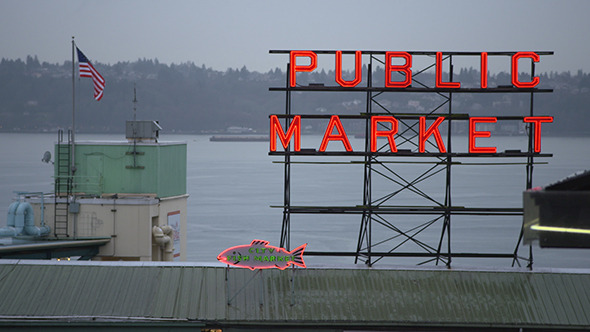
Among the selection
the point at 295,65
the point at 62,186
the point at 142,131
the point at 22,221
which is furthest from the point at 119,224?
the point at 295,65

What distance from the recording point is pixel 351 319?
27109 mm

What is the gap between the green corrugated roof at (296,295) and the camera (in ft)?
88.5

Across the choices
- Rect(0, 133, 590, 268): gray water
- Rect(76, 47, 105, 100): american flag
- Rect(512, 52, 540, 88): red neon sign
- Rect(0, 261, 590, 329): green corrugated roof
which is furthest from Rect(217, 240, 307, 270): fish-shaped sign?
Rect(0, 133, 590, 268): gray water

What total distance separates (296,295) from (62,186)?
19.1m

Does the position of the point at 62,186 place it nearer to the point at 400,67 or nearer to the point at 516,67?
the point at 400,67

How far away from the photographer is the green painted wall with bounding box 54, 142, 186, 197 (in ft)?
136

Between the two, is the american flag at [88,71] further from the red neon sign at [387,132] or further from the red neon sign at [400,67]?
the red neon sign at [400,67]

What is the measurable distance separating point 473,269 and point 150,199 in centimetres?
1829

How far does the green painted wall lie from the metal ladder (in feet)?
1.78

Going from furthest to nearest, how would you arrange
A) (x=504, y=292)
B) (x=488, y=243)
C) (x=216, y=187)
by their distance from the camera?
(x=216, y=187) < (x=488, y=243) < (x=504, y=292)

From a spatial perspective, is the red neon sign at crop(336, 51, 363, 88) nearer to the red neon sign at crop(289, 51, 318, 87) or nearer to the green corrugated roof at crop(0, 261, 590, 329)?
the red neon sign at crop(289, 51, 318, 87)

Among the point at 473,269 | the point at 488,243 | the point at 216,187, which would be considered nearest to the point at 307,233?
the point at 488,243

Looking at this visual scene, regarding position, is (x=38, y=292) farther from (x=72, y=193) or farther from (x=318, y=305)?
(x=72, y=193)

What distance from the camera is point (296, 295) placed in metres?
28.2
